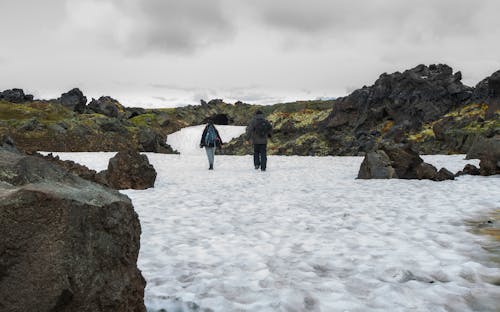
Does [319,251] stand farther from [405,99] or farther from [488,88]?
[405,99]

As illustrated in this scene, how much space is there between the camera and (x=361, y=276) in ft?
19.5

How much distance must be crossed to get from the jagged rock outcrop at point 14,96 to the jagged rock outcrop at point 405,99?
159ft

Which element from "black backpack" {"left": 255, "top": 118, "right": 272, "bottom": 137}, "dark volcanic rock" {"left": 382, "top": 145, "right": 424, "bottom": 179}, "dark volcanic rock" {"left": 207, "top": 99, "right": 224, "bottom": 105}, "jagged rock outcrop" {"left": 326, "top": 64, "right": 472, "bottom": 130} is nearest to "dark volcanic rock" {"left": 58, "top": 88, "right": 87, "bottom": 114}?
"dark volcanic rock" {"left": 207, "top": 99, "right": 224, "bottom": 105}

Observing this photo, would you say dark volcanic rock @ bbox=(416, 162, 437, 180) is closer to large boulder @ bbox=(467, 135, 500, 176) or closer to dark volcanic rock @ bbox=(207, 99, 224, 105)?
large boulder @ bbox=(467, 135, 500, 176)

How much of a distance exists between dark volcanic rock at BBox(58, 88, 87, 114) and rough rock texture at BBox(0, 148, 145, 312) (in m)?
64.8

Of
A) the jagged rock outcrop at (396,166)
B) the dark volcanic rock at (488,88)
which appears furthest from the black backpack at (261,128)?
the dark volcanic rock at (488,88)

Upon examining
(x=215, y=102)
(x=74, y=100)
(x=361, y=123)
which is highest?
(x=215, y=102)

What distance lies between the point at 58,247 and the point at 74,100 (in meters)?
69.3

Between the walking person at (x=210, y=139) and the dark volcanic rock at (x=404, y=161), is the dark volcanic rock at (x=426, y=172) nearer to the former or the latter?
the dark volcanic rock at (x=404, y=161)

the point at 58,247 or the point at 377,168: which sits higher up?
the point at 58,247

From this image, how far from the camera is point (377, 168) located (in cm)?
1836

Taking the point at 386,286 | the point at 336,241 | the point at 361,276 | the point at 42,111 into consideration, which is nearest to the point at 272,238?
the point at 336,241

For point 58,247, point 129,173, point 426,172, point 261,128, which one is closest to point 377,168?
point 426,172

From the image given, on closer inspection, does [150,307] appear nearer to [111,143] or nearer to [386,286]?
[386,286]
